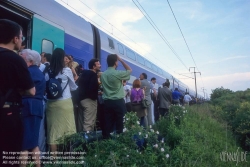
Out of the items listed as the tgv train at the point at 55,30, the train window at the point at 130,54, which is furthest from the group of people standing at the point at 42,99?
the train window at the point at 130,54

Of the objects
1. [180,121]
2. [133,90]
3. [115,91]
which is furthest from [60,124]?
[180,121]

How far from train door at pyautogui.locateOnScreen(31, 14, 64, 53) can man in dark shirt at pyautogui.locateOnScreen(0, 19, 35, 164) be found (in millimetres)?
2405

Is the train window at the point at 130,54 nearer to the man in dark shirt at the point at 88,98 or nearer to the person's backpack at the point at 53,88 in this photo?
the man in dark shirt at the point at 88,98

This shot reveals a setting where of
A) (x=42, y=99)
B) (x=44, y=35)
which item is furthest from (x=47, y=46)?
(x=42, y=99)

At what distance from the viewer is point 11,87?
1.90 metres

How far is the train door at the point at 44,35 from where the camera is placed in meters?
4.38

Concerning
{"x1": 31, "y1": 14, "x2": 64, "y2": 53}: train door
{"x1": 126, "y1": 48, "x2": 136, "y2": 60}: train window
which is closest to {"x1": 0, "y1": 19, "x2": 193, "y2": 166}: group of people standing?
{"x1": 31, "y1": 14, "x2": 64, "y2": 53}: train door

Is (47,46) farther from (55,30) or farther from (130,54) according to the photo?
(130,54)

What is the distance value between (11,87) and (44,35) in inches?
119

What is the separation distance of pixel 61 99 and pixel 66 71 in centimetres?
43

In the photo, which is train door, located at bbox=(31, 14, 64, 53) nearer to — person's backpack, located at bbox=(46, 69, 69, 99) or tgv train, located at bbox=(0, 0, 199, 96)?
tgv train, located at bbox=(0, 0, 199, 96)

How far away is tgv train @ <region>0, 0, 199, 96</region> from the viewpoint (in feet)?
13.6

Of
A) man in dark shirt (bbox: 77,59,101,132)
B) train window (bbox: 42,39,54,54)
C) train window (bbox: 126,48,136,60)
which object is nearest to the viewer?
man in dark shirt (bbox: 77,59,101,132)

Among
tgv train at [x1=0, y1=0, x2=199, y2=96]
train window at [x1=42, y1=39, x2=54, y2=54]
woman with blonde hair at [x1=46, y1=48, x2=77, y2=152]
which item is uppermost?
tgv train at [x1=0, y1=0, x2=199, y2=96]
